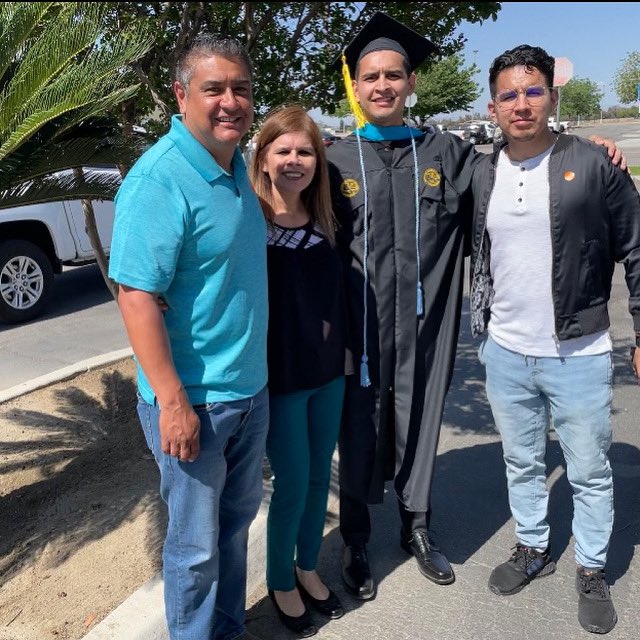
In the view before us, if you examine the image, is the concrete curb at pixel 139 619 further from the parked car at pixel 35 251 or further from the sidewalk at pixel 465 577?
the parked car at pixel 35 251

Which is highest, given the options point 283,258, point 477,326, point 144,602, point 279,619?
point 283,258

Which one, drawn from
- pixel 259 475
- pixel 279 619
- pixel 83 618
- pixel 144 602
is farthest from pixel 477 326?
pixel 83 618

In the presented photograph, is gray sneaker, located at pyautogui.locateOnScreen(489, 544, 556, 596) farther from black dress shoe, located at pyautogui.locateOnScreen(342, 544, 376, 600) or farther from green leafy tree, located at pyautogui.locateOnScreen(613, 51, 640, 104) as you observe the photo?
green leafy tree, located at pyautogui.locateOnScreen(613, 51, 640, 104)

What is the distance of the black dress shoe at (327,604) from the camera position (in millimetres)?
2758

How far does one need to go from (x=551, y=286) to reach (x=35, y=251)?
21.4 feet

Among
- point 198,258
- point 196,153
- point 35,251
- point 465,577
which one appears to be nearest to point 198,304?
point 198,258

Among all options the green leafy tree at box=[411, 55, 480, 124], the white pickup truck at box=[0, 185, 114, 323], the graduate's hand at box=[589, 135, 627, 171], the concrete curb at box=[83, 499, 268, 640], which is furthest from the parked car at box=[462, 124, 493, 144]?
the concrete curb at box=[83, 499, 268, 640]

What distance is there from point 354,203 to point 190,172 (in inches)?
35.5

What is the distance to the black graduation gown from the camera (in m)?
2.68

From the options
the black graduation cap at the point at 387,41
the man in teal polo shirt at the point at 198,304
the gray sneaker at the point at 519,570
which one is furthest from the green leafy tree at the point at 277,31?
the gray sneaker at the point at 519,570

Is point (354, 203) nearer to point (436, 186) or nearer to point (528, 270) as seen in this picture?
point (436, 186)

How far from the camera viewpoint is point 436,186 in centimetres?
271

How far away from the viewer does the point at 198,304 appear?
1980 millimetres

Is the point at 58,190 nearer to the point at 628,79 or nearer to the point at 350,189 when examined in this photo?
the point at 350,189
